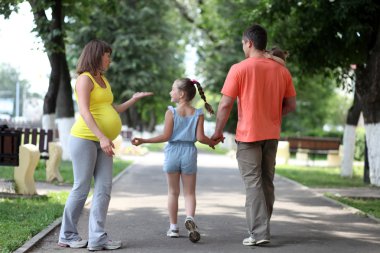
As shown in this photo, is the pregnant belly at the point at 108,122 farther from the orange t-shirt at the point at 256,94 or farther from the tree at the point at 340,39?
the tree at the point at 340,39

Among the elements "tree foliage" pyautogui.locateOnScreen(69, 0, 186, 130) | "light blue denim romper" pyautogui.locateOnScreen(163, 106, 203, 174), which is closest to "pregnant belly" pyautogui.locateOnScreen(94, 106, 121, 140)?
"light blue denim romper" pyautogui.locateOnScreen(163, 106, 203, 174)

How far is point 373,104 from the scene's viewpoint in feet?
56.1

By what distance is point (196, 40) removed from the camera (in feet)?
154

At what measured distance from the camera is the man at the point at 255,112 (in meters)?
7.80

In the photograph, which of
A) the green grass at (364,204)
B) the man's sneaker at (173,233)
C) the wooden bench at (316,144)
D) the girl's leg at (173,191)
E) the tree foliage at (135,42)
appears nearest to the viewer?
the girl's leg at (173,191)

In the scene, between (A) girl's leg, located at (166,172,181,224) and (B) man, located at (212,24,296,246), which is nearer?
(B) man, located at (212,24,296,246)

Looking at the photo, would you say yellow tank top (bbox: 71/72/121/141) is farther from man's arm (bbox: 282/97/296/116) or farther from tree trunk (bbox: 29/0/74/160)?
tree trunk (bbox: 29/0/74/160)

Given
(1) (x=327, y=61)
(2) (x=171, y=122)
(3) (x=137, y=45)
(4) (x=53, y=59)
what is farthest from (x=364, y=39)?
(3) (x=137, y=45)

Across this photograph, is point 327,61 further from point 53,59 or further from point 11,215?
point 11,215

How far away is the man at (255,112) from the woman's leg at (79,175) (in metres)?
1.31

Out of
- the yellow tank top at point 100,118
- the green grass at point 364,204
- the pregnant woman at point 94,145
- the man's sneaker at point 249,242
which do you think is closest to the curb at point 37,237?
the pregnant woman at point 94,145

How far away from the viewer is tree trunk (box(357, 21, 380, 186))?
16.6m

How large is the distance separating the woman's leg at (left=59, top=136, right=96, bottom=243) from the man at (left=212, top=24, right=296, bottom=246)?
1.31 m

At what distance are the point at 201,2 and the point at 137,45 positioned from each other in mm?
4093
